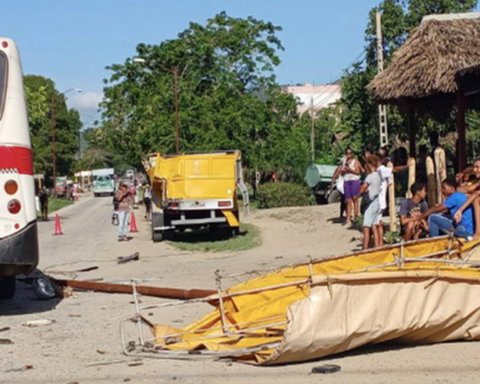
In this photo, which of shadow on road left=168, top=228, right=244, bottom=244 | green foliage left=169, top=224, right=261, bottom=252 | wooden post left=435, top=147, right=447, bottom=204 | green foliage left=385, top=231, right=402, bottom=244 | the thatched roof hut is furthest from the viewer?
shadow on road left=168, top=228, right=244, bottom=244

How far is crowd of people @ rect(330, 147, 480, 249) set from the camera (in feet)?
35.7

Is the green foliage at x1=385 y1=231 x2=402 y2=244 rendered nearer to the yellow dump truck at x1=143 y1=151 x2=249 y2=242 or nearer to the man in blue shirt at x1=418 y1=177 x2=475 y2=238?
the man in blue shirt at x1=418 y1=177 x2=475 y2=238

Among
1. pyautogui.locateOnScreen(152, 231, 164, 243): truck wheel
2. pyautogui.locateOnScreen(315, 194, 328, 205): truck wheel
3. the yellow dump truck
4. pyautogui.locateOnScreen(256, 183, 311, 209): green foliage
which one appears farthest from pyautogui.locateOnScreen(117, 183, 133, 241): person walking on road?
pyautogui.locateOnScreen(315, 194, 328, 205): truck wheel

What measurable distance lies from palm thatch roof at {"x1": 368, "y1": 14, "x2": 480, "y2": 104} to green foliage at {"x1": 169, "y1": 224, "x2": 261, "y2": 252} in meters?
5.22

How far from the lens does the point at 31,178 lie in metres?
10.2

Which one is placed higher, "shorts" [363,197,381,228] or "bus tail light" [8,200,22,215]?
"bus tail light" [8,200,22,215]

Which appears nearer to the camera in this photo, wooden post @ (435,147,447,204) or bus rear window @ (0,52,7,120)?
bus rear window @ (0,52,7,120)

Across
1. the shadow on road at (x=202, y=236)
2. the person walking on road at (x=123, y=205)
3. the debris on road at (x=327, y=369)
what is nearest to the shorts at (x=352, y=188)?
the shadow on road at (x=202, y=236)

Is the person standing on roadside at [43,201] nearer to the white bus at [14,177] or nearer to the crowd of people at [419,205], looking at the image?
the crowd of people at [419,205]

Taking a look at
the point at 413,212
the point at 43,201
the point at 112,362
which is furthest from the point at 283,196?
the point at 112,362

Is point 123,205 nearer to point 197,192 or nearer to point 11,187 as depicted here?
point 197,192

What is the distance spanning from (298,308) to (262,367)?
0.75m

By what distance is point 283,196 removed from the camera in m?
35.4

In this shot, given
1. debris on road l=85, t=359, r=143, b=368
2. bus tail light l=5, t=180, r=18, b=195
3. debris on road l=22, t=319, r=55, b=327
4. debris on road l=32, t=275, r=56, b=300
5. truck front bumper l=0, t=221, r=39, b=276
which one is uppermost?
bus tail light l=5, t=180, r=18, b=195
